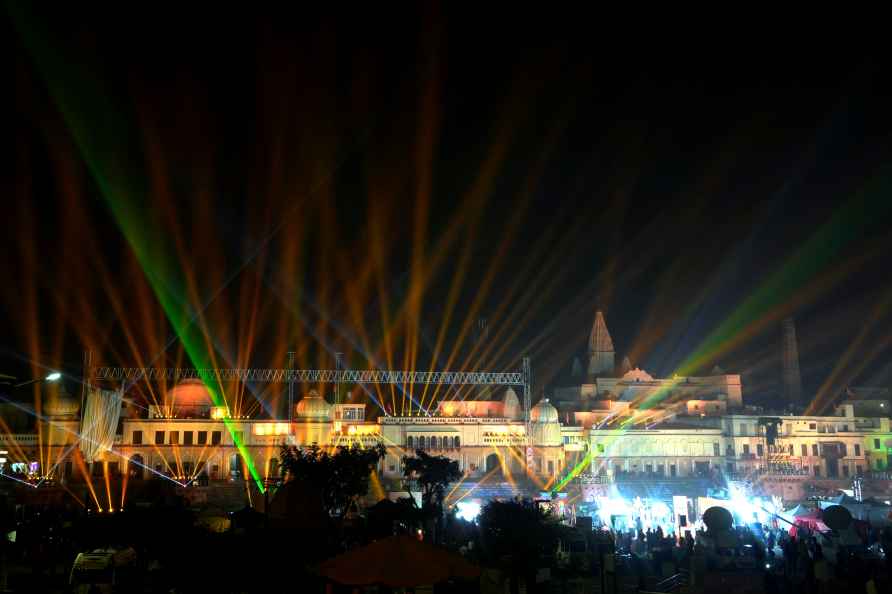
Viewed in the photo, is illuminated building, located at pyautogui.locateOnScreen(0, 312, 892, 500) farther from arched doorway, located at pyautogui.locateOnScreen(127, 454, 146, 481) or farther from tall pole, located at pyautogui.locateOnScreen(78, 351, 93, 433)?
tall pole, located at pyautogui.locateOnScreen(78, 351, 93, 433)

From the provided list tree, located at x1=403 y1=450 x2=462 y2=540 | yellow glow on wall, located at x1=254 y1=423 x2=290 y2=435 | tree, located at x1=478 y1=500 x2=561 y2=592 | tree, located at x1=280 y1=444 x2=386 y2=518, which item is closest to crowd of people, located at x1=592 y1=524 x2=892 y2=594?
tree, located at x1=478 y1=500 x2=561 y2=592

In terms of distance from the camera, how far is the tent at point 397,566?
11281 millimetres

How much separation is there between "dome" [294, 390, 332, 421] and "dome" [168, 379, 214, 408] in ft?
32.6

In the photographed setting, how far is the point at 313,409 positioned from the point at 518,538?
44390 millimetres

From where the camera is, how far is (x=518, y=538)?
2102 cm

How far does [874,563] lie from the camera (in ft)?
68.1

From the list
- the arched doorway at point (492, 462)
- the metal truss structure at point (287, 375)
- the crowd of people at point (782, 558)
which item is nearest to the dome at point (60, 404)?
the metal truss structure at point (287, 375)

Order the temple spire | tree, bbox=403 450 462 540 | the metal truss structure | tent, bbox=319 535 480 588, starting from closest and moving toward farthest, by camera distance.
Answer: tent, bbox=319 535 480 588 → tree, bbox=403 450 462 540 → the metal truss structure → the temple spire

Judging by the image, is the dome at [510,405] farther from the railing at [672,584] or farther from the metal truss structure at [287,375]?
the railing at [672,584]

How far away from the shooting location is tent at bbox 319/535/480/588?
1128 cm

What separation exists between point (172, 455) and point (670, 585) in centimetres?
5124

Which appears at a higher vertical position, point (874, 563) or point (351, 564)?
point (351, 564)

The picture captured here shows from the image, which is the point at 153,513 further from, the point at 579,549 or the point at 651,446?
the point at 651,446

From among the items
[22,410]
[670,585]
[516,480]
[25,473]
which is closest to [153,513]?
[670,585]
